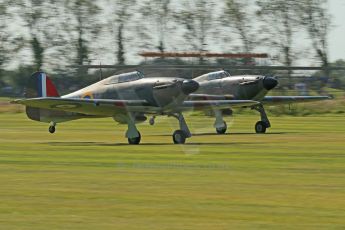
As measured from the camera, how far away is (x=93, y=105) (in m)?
29.8

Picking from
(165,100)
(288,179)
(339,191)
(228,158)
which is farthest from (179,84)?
(339,191)

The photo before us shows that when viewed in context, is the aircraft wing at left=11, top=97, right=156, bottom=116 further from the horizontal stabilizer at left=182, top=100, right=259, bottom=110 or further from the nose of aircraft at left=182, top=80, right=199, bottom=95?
the nose of aircraft at left=182, top=80, right=199, bottom=95

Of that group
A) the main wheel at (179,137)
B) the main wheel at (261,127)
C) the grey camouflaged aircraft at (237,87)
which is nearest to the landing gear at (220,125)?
the grey camouflaged aircraft at (237,87)

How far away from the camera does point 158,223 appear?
12.7m

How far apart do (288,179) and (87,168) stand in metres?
4.68

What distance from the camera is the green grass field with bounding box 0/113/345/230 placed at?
42.5ft

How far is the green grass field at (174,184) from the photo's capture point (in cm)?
1295

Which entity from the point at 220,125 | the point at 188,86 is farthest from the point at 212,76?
the point at 188,86

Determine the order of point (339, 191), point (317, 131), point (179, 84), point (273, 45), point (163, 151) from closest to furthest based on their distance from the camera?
point (339, 191)
point (163, 151)
point (179, 84)
point (317, 131)
point (273, 45)

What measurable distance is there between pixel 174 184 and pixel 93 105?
509 inches

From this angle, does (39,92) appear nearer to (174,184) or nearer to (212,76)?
(212,76)

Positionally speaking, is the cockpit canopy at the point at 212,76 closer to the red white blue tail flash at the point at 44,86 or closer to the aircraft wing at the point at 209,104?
the aircraft wing at the point at 209,104

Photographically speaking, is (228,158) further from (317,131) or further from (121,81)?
(317,131)

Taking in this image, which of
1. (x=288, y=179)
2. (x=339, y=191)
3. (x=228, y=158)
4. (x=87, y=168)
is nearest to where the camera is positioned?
(x=339, y=191)
